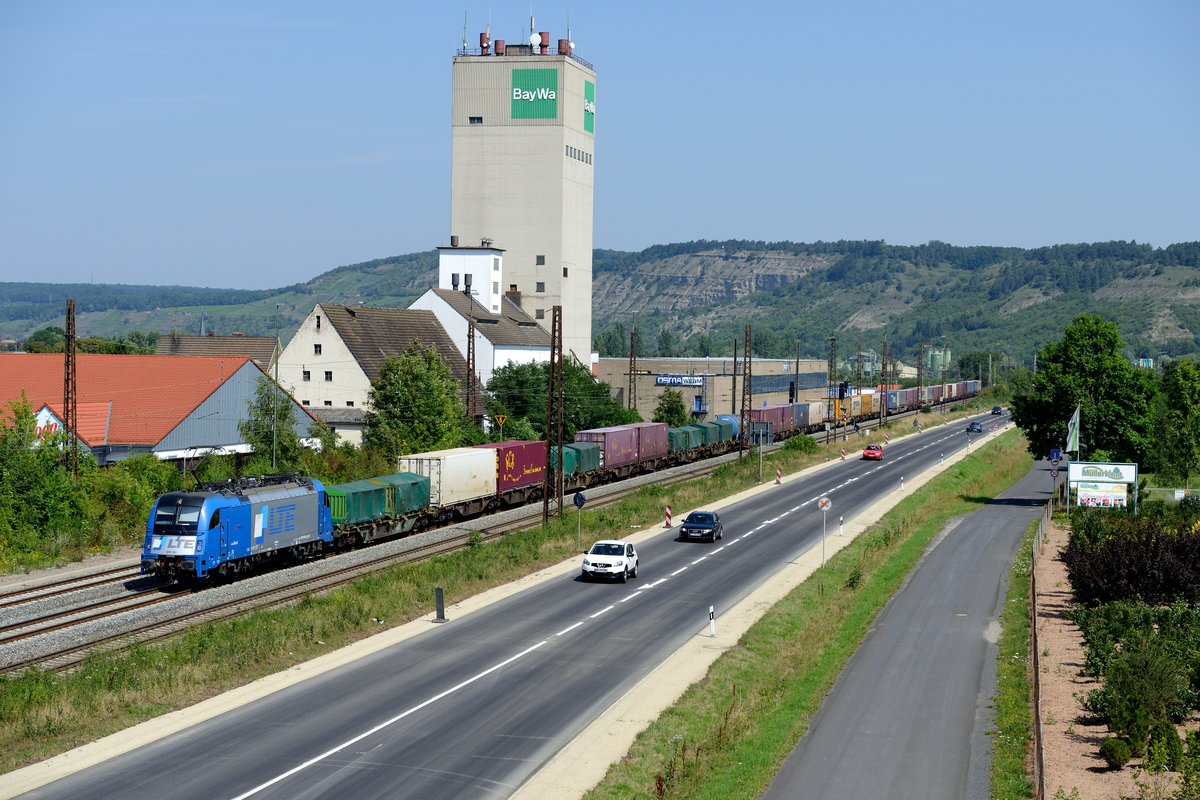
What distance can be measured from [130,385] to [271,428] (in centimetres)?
1322

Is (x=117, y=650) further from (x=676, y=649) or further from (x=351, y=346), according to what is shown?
(x=351, y=346)

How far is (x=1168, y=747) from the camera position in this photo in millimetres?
22906

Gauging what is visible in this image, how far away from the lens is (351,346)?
96.9 m

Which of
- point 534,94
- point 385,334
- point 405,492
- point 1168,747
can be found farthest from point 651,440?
point 1168,747

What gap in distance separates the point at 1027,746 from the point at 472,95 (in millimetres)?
121202

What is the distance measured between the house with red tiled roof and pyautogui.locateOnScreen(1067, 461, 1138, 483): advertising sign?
47209 millimetres

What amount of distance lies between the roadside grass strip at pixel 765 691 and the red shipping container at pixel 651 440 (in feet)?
98.0

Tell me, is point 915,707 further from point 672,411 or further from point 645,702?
point 672,411

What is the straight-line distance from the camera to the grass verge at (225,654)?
25562 millimetres

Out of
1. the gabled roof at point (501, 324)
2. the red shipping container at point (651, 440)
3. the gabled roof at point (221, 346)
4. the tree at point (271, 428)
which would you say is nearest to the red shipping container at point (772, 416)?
the red shipping container at point (651, 440)

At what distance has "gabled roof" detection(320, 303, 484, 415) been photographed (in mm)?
97250

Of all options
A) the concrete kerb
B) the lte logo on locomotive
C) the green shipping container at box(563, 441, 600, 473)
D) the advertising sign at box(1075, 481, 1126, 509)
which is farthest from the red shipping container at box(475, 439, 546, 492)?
the advertising sign at box(1075, 481, 1126, 509)

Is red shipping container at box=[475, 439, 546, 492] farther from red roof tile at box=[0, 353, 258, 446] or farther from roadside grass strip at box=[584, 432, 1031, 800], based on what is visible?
red roof tile at box=[0, 353, 258, 446]

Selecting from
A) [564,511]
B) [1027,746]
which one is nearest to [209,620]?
[1027,746]
